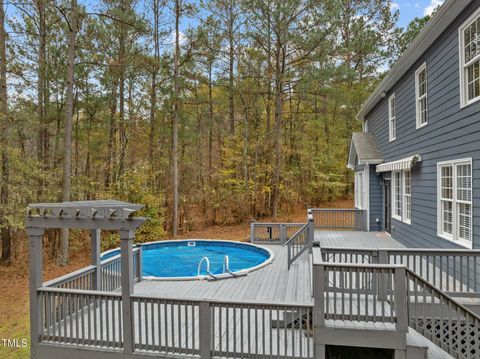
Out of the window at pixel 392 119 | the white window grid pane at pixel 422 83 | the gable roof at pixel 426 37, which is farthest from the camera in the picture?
the window at pixel 392 119

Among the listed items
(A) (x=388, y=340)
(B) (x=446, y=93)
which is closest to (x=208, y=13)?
(B) (x=446, y=93)

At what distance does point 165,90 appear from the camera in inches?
610

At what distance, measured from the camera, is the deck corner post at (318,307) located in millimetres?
4383

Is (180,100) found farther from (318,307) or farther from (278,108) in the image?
(318,307)

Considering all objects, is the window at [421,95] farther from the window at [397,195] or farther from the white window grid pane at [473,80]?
the window at [397,195]

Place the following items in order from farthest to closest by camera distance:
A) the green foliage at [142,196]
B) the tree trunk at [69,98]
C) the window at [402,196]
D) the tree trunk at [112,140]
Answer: the tree trunk at [112,140], the green foliage at [142,196], the tree trunk at [69,98], the window at [402,196]

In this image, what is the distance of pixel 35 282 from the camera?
5.11m

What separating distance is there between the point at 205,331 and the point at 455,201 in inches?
211

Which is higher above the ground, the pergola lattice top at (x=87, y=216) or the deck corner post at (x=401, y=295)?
the pergola lattice top at (x=87, y=216)

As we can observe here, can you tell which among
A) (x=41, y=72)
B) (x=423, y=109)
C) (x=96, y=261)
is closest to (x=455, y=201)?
(x=423, y=109)

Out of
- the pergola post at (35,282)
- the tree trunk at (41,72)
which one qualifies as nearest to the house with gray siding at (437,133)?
the pergola post at (35,282)

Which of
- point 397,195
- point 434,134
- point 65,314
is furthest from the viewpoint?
point 397,195

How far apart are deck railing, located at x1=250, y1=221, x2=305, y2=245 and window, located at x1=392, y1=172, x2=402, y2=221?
3.21 meters

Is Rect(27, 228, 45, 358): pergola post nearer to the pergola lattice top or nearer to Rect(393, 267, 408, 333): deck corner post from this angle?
the pergola lattice top
